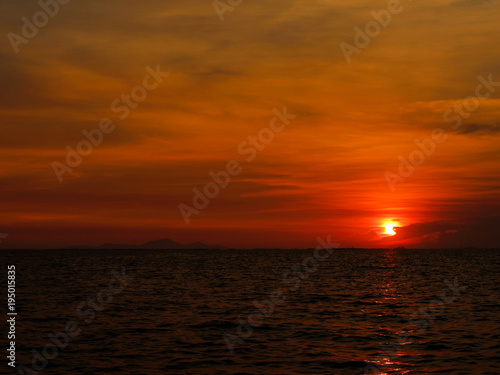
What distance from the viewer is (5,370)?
25.3 m

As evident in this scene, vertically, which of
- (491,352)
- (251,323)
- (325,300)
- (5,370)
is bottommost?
(5,370)

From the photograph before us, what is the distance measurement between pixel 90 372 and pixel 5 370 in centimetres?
409

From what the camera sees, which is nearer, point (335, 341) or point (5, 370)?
point (5, 370)

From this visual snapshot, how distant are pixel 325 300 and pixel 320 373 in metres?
29.0

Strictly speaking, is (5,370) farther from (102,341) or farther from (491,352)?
(491,352)

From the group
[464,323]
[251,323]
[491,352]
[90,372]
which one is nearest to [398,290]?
[464,323]

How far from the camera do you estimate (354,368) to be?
25.7m

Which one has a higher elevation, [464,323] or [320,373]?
[464,323]

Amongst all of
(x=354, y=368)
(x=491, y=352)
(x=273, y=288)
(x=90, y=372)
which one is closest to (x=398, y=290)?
(x=273, y=288)

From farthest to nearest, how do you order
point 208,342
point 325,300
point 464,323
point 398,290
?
point 398,290 → point 325,300 → point 464,323 → point 208,342

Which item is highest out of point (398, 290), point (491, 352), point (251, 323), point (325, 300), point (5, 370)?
point (398, 290)

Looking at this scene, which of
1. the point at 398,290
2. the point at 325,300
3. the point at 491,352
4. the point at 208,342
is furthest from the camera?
the point at 398,290

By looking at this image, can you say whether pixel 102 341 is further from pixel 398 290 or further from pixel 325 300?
pixel 398 290

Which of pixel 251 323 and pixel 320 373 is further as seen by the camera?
pixel 251 323
